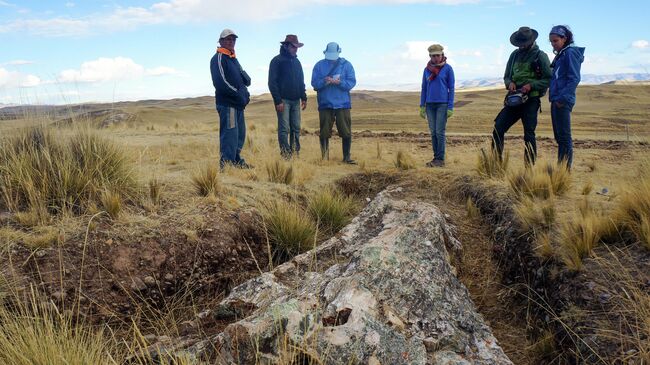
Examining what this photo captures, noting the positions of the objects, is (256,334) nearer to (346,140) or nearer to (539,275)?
(539,275)

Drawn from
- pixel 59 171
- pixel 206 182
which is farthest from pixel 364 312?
pixel 59 171

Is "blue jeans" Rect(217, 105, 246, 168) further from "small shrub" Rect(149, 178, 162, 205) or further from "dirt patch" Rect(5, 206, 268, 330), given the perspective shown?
"dirt patch" Rect(5, 206, 268, 330)

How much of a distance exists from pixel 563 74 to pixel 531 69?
1.56 ft

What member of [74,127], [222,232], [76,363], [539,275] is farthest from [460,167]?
[76,363]

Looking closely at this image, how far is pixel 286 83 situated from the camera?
308 inches

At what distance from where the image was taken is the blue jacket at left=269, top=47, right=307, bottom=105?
7.80 m

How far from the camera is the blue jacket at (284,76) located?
307 inches

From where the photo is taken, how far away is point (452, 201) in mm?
5781

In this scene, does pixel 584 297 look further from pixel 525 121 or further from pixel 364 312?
pixel 525 121

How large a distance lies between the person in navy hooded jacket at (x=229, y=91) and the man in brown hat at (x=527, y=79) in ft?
11.7

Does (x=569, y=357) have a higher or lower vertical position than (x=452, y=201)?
lower

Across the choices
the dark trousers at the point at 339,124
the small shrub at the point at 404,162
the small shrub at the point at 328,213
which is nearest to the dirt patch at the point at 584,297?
the small shrub at the point at 328,213

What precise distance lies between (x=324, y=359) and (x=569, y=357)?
168 cm

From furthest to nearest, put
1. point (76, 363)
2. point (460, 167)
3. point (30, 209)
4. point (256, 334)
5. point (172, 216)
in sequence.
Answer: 1. point (460, 167)
2. point (172, 216)
3. point (30, 209)
4. point (256, 334)
5. point (76, 363)
